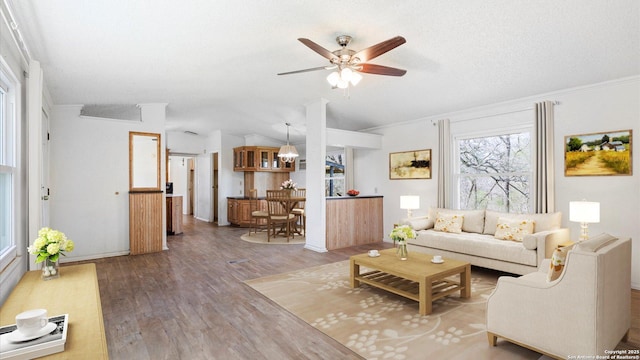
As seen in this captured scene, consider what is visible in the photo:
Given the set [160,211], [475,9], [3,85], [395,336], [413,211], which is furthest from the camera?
[413,211]

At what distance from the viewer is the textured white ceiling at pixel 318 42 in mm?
2803

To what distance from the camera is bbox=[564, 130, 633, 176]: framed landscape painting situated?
3.85 meters

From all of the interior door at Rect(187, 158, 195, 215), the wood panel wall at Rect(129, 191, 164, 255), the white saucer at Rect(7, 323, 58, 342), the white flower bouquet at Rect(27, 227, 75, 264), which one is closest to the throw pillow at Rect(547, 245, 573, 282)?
the white saucer at Rect(7, 323, 58, 342)

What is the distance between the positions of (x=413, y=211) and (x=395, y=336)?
3834 mm

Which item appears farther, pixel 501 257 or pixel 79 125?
pixel 79 125

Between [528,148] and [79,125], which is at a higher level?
[79,125]

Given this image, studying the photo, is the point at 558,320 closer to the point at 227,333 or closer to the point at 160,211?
the point at 227,333

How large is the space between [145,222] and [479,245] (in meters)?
5.32

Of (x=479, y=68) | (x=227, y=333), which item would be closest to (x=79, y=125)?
(x=227, y=333)

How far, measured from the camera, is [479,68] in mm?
4031

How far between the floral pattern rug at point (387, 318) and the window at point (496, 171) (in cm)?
158

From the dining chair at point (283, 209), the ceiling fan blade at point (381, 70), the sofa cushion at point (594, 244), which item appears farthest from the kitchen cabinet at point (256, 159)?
the sofa cushion at point (594, 244)

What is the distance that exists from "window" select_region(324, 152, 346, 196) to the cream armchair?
5676 millimetres

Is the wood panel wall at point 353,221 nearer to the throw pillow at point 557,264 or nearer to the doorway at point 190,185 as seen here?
the throw pillow at point 557,264
